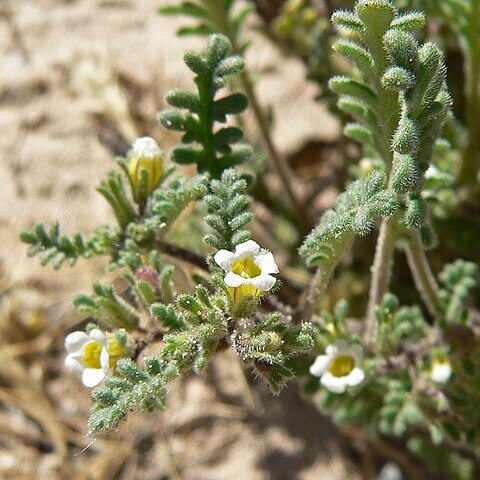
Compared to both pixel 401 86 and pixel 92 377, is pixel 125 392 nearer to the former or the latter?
pixel 92 377

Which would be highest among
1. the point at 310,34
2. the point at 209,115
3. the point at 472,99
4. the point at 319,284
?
the point at 209,115

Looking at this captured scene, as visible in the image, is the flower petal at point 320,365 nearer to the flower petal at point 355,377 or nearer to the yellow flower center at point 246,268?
the flower petal at point 355,377

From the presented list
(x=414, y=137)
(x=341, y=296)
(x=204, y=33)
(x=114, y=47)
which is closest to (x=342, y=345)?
(x=414, y=137)

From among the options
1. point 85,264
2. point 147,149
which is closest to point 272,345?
point 147,149

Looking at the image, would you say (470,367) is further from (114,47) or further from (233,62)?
(114,47)

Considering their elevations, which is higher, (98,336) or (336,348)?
(98,336)

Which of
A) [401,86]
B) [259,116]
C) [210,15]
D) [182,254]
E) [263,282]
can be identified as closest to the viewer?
[401,86]

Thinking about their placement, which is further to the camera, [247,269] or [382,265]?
[382,265]
